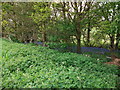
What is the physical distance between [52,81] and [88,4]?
614cm

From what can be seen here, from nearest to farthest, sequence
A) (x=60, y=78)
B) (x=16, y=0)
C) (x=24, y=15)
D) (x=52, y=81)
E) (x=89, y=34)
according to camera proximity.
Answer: (x=52, y=81)
(x=60, y=78)
(x=24, y=15)
(x=16, y=0)
(x=89, y=34)

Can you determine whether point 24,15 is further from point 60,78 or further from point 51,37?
point 60,78

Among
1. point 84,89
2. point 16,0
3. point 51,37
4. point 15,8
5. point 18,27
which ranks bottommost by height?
point 84,89

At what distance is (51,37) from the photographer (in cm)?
609

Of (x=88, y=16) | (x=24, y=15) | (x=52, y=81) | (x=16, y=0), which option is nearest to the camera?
(x=52, y=81)

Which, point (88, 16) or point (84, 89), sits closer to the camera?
point (84, 89)

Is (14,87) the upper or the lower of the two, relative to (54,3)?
lower

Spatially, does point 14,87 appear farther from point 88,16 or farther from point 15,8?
point 15,8

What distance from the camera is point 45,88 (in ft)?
5.15

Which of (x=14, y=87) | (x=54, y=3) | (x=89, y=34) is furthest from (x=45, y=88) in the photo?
(x=89, y=34)

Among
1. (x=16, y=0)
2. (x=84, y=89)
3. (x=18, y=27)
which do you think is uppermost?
(x=16, y=0)

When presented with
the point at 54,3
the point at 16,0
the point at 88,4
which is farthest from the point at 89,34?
the point at 16,0

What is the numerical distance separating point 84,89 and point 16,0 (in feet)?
28.2

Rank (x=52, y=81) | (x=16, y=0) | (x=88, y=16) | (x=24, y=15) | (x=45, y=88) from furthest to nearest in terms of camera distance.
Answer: (x=16, y=0) → (x=24, y=15) → (x=88, y=16) → (x=52, y=81) → (x=45, y=88)
